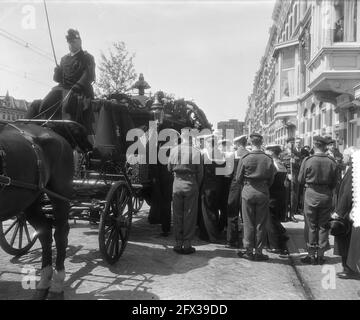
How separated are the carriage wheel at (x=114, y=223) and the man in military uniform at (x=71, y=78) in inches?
48.1

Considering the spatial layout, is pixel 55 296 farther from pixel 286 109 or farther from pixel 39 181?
pixel 286 109

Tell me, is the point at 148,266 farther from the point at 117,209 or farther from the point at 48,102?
the point at 48,102

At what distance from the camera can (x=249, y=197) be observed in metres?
5.81

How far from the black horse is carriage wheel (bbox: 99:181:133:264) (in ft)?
1.92

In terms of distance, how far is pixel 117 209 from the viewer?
5.42 m

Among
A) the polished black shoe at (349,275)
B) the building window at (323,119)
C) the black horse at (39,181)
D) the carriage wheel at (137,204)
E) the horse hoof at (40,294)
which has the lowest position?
the polished black shoe at (349,275)

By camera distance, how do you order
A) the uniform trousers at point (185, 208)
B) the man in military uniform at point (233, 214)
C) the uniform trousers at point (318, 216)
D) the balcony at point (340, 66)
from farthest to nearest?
the balcony at point (340, 66)
the man in military uniform at point (233, 214)
the uniform trousers at point (185, 208)
the uniform trousers at point (318, 216)

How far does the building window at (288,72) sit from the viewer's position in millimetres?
27105

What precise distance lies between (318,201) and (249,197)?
97cm

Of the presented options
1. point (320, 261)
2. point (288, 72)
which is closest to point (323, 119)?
point (288, 72)

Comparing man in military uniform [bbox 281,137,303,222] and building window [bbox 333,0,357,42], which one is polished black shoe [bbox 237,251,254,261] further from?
building window [bbox 333,0,357,42]

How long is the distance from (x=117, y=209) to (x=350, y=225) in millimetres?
2968

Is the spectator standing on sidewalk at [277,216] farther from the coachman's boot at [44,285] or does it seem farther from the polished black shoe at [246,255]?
the coachman's boot at [44,285]

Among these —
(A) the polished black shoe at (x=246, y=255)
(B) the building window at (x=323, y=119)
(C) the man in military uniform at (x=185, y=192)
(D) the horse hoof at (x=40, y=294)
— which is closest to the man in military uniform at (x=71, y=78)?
(C) the man in military uniform at (x=185, y=192)
